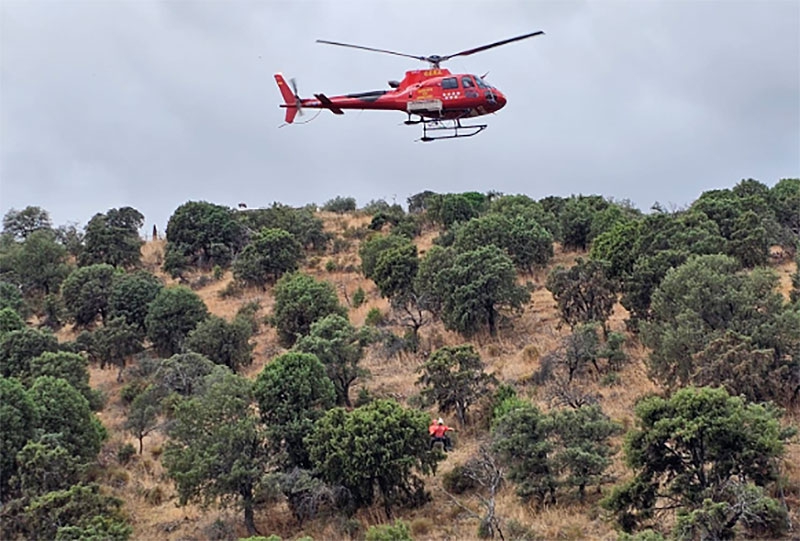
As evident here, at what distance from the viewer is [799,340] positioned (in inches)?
872

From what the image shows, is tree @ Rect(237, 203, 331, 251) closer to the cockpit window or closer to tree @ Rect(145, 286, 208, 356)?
tree @ Rect(145, 286, 208, 356)

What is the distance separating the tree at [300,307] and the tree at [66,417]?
11310 millimetres

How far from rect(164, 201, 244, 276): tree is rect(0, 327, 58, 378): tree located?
19.1m

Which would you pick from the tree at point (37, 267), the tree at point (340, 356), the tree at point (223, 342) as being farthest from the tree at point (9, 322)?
the tree at point (340, 356)

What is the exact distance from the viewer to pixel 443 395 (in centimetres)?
2544

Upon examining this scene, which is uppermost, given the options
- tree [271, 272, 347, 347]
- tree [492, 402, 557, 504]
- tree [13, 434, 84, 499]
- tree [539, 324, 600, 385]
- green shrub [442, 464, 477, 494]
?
tree [271, 272, 347, 347]

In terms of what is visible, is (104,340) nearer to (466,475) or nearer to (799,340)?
(466,475)

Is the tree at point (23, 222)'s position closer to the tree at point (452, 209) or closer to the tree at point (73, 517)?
the tree at point (452, 209)

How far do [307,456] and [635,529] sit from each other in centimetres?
922

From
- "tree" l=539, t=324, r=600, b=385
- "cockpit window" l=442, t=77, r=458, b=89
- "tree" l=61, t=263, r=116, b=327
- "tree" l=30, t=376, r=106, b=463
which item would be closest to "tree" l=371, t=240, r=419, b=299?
"tree" l=539, t=324, r=600, b=385

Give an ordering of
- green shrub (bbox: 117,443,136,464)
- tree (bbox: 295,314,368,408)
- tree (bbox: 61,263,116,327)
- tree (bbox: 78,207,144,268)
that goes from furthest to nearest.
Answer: tree (bbox: 78,207,144,268) < tree (bbox: 61,263,116,327) < tree (bbox: 295,314,368,408) < green shrub (bbox: 117,443,136,464)

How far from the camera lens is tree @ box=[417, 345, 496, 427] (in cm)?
2528

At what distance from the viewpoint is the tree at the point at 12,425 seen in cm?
2183

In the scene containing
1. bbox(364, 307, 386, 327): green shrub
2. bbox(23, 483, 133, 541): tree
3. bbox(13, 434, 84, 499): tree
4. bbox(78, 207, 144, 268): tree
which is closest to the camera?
bbox(23, 483, 133, 541): tree
